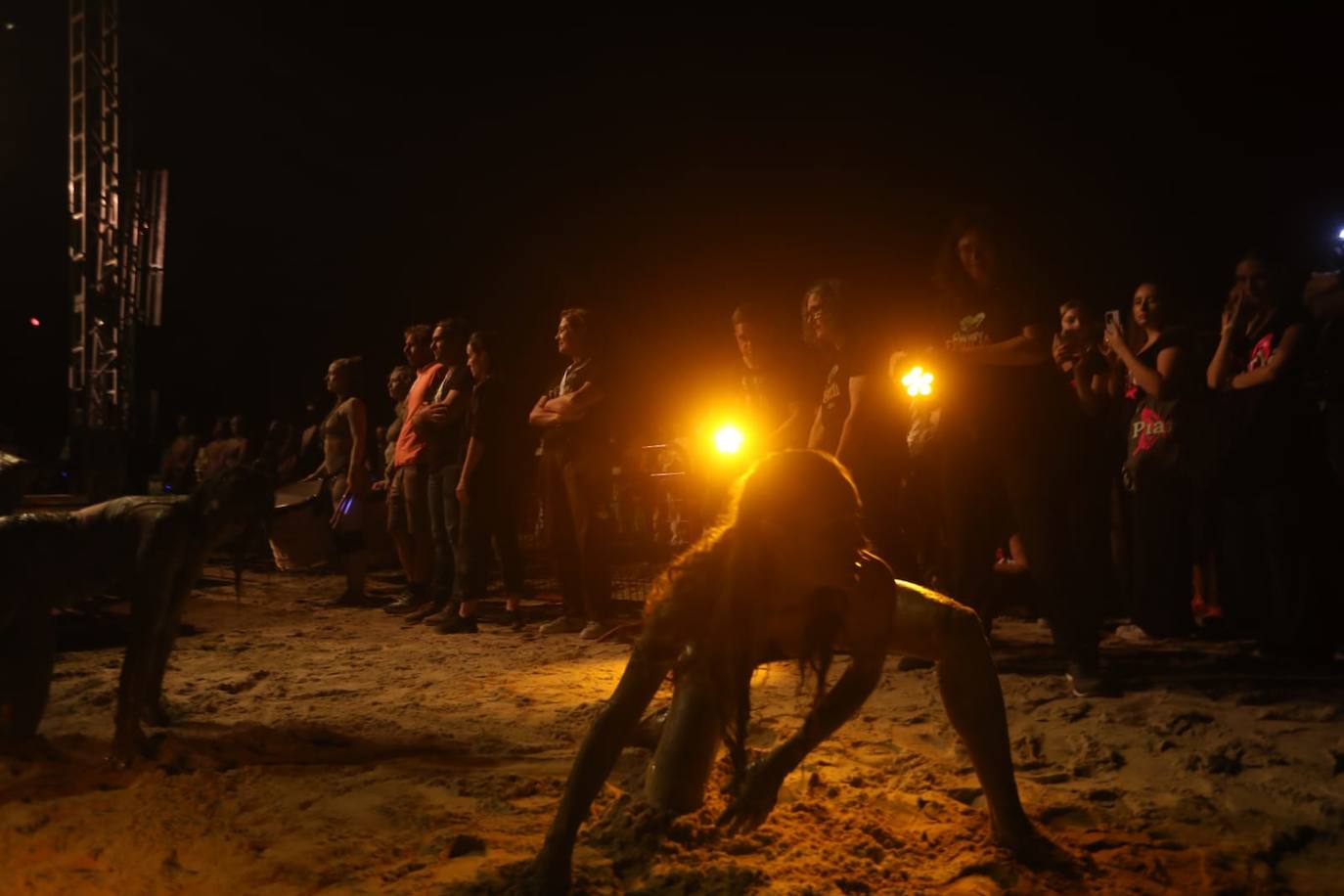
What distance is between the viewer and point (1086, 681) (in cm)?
402

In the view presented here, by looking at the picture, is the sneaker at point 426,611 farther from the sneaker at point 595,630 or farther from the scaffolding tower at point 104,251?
the scaffolding tower at point 104,251

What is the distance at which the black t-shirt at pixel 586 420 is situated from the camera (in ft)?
20.2

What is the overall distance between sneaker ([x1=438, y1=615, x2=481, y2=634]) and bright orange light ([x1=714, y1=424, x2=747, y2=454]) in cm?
247

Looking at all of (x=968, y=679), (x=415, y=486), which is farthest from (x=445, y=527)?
(x=968, y=679)

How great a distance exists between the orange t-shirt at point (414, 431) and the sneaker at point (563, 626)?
167 cm

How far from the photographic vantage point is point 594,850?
257cm

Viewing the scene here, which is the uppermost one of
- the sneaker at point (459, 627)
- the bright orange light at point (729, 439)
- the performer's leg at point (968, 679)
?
the bright orange light at point (729, 439)

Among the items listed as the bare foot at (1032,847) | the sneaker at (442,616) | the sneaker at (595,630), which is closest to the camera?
the bare foot at (1032,847)

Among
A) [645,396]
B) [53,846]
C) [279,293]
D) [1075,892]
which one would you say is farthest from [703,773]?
[279,293]

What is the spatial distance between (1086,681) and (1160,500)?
1731 mm

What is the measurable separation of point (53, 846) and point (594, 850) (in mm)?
1603

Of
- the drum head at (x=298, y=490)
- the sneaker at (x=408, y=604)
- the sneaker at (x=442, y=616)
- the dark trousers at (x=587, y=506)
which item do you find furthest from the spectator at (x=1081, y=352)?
the drum head at (x=298, y=490)

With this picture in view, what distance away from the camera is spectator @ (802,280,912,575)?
183 inches

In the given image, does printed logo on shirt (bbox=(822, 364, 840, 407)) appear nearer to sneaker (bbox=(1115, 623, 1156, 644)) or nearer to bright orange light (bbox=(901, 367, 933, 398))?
bright orange light (bbox=(901, 367, 933, 398))
